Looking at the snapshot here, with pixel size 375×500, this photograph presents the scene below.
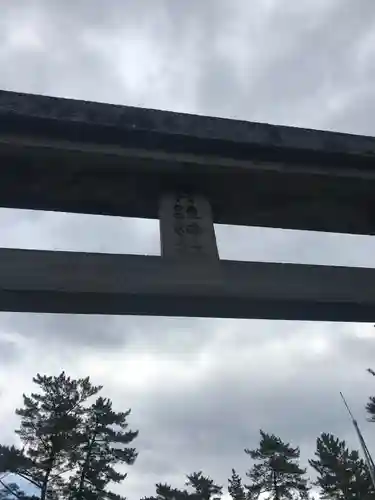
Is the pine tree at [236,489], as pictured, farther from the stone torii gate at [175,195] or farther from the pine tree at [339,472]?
the stone torii gate at [175,195]

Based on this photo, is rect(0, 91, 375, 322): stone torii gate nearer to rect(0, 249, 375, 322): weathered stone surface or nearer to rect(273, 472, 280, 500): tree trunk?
→ rect(0, 249, 375, 322): weathered stone surface

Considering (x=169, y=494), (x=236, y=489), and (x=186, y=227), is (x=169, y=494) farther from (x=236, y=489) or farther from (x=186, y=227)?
(x=186, y=227)

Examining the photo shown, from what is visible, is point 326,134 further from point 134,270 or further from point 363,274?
point 134,270

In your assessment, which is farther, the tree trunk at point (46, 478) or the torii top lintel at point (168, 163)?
the tree trunk at point (46, 478)

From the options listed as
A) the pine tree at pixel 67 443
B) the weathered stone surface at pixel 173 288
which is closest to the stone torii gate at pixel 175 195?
the weathered stone surface at pixel 173 288

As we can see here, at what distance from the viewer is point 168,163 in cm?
267

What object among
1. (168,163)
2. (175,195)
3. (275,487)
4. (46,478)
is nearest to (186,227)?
(175,195)

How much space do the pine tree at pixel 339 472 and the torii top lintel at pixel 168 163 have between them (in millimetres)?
21003

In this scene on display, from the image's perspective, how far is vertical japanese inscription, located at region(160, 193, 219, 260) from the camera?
2.60 meters

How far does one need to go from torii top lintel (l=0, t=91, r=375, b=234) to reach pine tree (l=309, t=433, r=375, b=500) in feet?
68.9

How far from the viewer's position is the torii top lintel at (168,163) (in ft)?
8.32

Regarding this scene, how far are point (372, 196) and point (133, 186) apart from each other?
4.53 ft

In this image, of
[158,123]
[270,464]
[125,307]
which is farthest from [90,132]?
[270,464]

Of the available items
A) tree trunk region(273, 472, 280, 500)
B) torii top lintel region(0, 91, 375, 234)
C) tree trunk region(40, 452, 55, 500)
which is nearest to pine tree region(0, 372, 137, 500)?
tree trunk region(40, 452, 55, 500)
